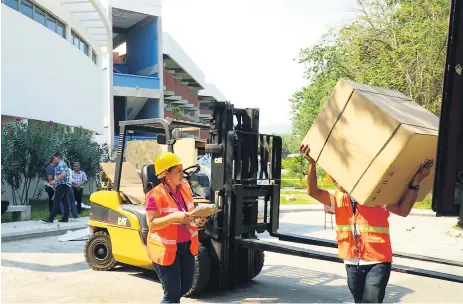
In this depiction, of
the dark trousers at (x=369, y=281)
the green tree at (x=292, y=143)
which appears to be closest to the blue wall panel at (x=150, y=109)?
the green tree at (x=292, y=143)

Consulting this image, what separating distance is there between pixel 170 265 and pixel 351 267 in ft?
4.70

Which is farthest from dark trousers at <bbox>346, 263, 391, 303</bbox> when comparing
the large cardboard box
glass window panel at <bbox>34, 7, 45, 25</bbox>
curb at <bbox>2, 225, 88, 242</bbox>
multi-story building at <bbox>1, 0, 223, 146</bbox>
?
glass window panel at <bbox>34, 7, 45, 25</bbox>

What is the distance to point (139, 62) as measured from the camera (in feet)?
154

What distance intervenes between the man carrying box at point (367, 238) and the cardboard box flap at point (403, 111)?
31cm

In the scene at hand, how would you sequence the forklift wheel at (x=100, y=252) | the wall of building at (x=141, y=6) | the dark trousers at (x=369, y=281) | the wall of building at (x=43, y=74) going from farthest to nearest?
the wall of building at (x=141, y=6)
the wall of building at (x=43, y=74)
the forklift wheel at (x=100, y=252)
the dark trousers at (x=369, y=281)

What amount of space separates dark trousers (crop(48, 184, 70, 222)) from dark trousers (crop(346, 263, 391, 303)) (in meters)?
9.72

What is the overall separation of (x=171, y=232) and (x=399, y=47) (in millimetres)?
20341

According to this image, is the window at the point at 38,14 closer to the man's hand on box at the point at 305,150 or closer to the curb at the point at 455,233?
the curb at the point at 455,233

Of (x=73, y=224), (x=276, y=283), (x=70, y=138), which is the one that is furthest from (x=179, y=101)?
(x=276, y=283)

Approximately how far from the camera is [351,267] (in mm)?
3873

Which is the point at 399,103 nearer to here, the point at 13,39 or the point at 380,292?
the point at 380,292

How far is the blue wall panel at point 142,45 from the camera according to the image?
4391 cm

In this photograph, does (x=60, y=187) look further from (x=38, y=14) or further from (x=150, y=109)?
(x=150, y=109)

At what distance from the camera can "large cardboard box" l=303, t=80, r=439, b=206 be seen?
343 cm
